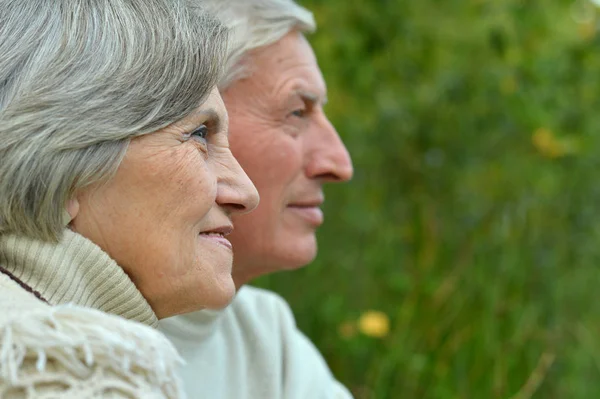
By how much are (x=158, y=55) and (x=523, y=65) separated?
2328 mm

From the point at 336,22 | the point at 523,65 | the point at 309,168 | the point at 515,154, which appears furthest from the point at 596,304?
the point at 309,168

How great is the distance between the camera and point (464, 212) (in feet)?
11.7

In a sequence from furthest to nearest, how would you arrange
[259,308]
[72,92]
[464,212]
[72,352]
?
[464,212] → [259,308] → [72,92] → [72,352]

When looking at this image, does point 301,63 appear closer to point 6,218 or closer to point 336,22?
point 6,218

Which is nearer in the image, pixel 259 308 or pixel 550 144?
pixel 259 308

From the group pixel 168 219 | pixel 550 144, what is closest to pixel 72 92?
pixel 168 219

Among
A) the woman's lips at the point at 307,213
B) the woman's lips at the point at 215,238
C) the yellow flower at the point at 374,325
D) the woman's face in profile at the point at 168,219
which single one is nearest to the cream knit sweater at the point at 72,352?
the woman's face in profile at the point at 168,219

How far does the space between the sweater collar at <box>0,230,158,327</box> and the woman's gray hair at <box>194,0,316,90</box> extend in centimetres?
73

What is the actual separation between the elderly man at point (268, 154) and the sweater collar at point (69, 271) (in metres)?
0.64

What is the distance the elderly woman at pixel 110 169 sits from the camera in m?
1.38

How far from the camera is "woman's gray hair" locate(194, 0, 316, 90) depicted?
2.07m

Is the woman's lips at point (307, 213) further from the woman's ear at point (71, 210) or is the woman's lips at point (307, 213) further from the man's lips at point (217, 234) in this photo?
the woman's ear at point (71, 210)

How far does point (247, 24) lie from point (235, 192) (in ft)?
2.03

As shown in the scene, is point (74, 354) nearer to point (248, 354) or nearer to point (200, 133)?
point (200, 133)
